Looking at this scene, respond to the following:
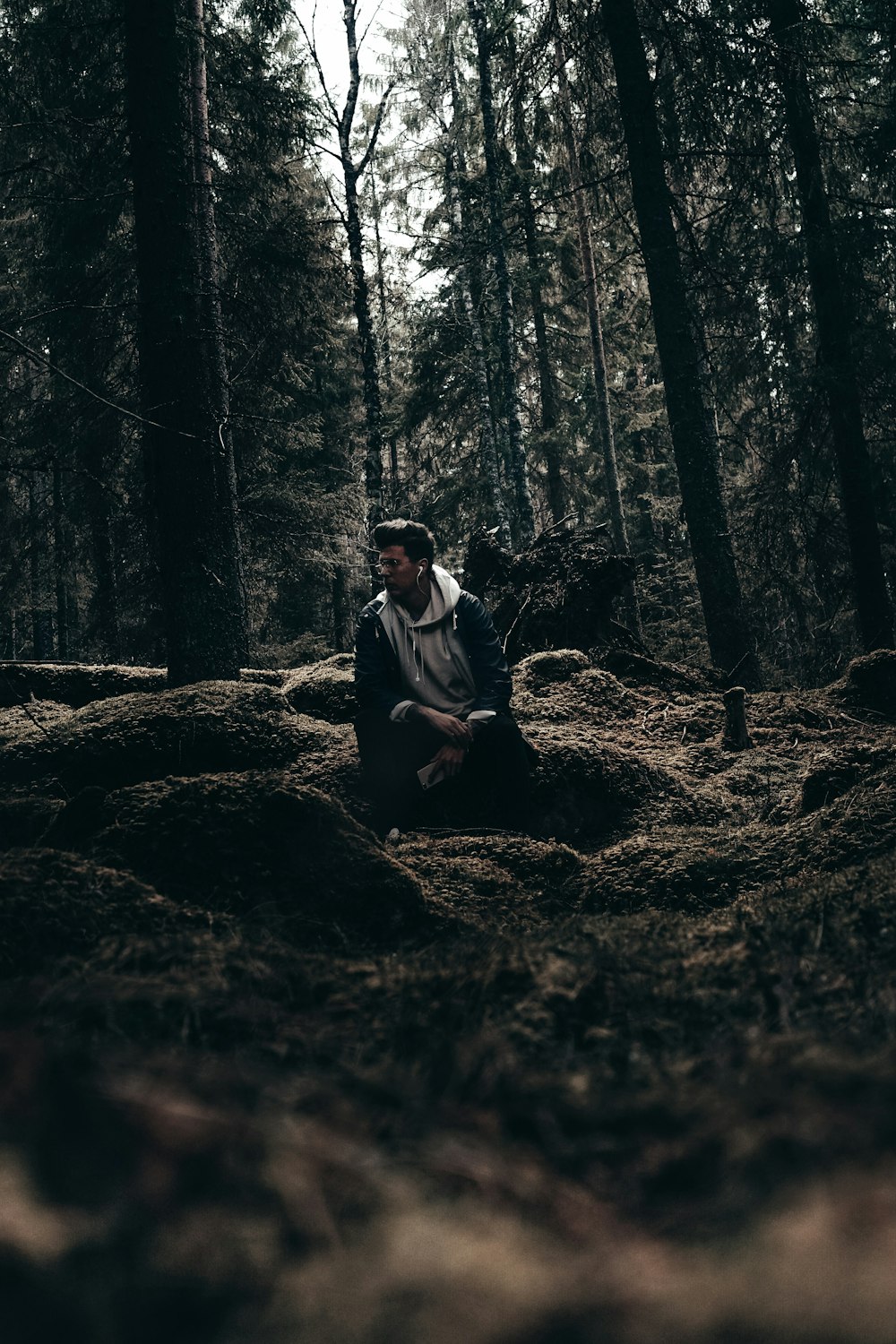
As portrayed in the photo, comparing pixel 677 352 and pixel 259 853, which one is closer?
pixel 259 853

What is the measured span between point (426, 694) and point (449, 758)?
0.53m

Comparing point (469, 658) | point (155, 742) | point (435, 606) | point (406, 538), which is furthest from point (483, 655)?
point (155, 742)

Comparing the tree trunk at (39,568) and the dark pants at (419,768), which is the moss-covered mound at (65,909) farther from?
the tree trunk at (39,568)

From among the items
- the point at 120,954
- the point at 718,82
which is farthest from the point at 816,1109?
the point at 718,82

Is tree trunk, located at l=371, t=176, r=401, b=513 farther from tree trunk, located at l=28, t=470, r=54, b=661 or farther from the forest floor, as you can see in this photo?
the forest floor

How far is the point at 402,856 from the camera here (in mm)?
3652

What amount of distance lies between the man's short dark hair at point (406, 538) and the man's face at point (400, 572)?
0.03 metres

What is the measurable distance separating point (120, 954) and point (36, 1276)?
43.2 inches

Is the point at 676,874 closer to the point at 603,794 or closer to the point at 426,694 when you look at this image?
the point at 603,794

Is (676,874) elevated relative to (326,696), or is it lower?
lower

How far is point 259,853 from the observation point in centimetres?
277

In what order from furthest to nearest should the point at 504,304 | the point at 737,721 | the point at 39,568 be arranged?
the point at 39,568
the point at 504,304
the point at 737,721

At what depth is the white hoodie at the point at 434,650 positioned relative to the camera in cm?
463

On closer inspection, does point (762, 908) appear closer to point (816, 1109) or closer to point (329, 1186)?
point (816, 1109)
